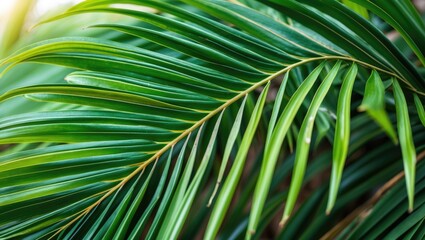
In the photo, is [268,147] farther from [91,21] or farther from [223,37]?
[91,21]

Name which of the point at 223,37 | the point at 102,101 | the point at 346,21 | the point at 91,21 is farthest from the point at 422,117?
the point at 91,21

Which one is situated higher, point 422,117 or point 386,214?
point 422,117

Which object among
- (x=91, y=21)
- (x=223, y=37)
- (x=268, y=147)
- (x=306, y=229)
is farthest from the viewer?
(x=91, y=21)

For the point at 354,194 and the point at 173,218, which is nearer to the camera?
the point at 173,218

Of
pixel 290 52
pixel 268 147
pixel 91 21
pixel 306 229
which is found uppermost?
pixel 91 21

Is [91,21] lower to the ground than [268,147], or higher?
higher

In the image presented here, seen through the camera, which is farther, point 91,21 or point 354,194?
point 91,21

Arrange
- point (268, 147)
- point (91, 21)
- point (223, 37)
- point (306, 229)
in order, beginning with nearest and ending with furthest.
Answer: point (268, 147), point (223, 37), point (306, 229), point (91, 21)

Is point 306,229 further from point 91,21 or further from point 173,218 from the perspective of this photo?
point 91,21

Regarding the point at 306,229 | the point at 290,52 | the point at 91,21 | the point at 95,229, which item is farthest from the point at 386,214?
the point at 91,21
